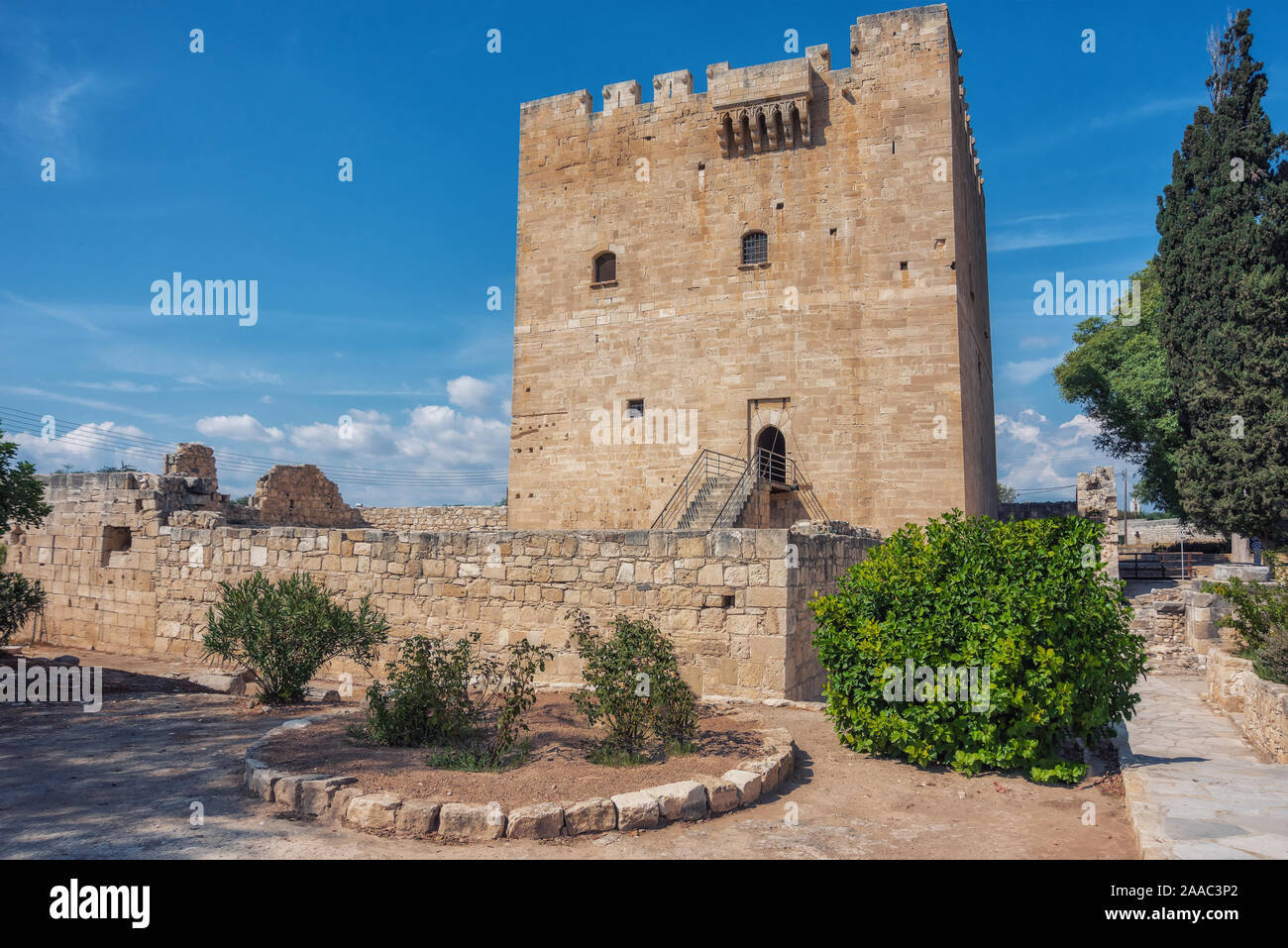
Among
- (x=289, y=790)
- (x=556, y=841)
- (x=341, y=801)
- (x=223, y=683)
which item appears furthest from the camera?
(x=223, y=683)

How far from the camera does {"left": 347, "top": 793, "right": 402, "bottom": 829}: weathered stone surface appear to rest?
15.1 ft

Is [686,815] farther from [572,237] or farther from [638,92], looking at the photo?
[638,92]

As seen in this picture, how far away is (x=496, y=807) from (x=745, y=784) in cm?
165

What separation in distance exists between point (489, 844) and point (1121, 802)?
4187 mm

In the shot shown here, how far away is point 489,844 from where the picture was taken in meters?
4.45

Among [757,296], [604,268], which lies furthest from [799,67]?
[604,268]

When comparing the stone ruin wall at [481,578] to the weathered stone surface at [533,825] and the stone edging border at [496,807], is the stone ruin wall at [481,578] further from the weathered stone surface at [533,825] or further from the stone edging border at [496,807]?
the weathered stone surface at [533,825]

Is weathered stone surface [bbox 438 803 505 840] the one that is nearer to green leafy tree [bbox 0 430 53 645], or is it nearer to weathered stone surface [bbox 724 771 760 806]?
weathered stone surface [bbox 724 771 760 806]

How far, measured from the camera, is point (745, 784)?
207 inches

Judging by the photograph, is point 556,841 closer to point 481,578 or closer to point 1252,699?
point 481,578

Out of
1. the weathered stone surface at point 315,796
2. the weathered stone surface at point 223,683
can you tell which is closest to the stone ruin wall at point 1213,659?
the weathered stone surface at point 315,796

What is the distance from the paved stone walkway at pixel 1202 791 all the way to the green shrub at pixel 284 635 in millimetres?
6800

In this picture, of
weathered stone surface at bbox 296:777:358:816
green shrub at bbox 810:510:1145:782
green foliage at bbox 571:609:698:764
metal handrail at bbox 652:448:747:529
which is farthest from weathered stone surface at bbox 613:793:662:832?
metal handrail at bbox 652:448:747:529
